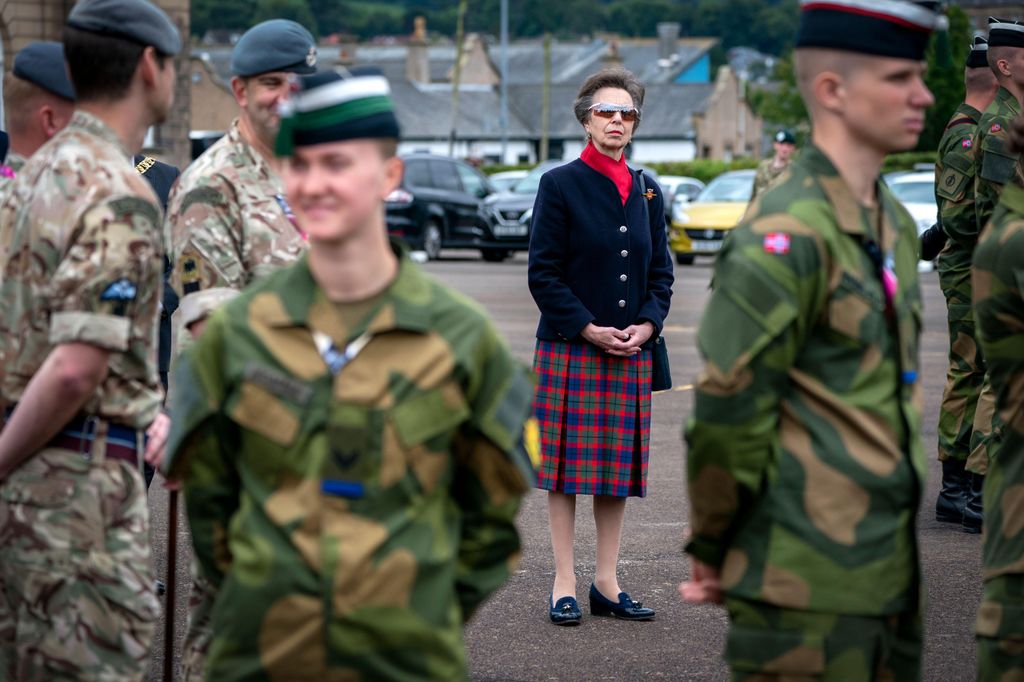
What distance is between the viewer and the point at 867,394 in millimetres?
3492

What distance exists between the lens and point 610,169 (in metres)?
6.83

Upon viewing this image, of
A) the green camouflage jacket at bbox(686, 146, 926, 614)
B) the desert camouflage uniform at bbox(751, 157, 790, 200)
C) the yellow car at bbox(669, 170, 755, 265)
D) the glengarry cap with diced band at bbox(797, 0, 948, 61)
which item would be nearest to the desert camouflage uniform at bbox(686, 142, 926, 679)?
the green camouflage jacket at bbox(686, 146, 926, 614)

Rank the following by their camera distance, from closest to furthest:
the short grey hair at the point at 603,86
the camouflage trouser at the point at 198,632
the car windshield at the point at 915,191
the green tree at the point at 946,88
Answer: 1. the camouflage trouser at the point at 198,632
2. the short grey hair at the point at 603,86
3. the car windshield at the point at 915,191
4. the green tree at the point at 946,88

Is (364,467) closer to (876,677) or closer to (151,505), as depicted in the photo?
(876,677)

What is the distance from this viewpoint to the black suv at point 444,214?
94.4ft

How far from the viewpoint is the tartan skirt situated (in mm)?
6754

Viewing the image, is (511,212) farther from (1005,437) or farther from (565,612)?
(1005,437)

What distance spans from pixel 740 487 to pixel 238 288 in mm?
1854

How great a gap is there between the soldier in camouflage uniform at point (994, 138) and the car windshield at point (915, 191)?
71.2 feet

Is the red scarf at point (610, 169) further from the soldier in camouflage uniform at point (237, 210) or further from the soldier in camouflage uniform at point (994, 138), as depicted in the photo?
the soldier in camouflage uniform at point (237, 210)

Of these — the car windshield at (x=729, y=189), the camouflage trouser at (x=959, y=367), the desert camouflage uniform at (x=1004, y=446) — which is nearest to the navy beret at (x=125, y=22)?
the desert camouflage uniform at (x=1004, y=446)

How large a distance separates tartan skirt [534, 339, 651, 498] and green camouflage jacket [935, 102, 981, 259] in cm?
216

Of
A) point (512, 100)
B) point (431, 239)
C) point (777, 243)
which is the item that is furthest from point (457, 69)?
point (777, 243)

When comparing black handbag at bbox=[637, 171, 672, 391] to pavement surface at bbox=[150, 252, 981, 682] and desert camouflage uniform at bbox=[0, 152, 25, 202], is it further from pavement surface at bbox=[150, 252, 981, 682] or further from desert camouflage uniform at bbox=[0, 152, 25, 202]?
desert camouflage uniform at bbox=[0, 152, 25, 202]
